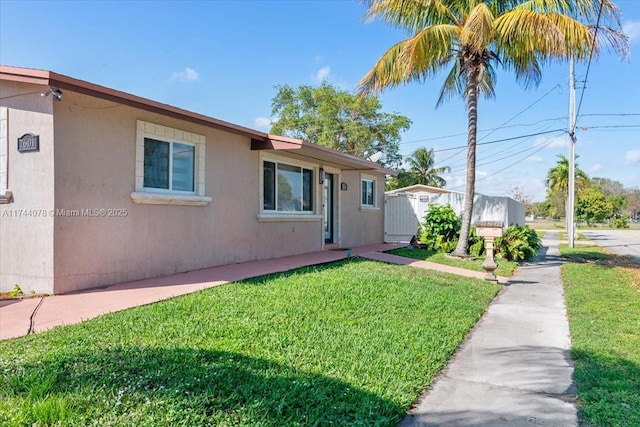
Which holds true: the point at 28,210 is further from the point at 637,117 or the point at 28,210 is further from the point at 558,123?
the point at 637,117

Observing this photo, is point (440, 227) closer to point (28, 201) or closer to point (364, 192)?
point (364, 192)

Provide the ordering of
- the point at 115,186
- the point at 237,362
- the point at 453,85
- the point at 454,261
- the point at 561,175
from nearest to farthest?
the point at 237,362, the point at 115,186, the point at 454,261, the point at 453,85, the point at 561,175

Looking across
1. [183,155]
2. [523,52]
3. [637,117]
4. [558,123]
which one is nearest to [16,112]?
[183,155]

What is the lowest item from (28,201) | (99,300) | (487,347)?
(487,347)

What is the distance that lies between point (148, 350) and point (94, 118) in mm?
4297

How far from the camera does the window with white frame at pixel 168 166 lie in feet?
23.4

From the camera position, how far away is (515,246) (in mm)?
13094

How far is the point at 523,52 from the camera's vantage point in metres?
10.8

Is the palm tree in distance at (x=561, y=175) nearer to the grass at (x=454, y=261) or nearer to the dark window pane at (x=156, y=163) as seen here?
the grass at (x=454, y=261)

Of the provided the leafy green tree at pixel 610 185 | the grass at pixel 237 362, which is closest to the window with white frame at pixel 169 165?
the grass at pixel 237 362

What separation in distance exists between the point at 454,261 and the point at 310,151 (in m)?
5.46

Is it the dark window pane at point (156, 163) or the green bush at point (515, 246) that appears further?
the green bush at point (515, 246)

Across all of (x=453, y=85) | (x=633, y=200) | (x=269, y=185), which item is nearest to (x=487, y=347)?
(x=269, y=185)

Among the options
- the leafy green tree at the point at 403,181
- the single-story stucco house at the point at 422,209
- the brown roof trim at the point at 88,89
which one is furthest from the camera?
the leafy green tree at the point at 403,181
